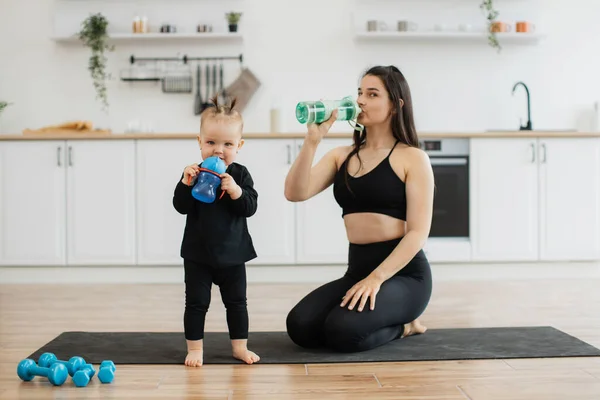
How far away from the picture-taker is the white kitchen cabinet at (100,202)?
4.45 m

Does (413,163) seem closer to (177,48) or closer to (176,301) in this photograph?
(176,301)

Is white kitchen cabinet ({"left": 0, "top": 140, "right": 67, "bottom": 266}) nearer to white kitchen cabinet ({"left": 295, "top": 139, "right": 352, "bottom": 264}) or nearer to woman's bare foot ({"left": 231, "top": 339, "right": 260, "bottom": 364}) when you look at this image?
white kitchen cabinet ({"left": 295, "top": 139, "right": 352, "bottom": 264})

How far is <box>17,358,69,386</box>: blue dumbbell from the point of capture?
206cm

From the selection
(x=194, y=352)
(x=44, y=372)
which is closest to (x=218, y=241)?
(x=194, y=352)

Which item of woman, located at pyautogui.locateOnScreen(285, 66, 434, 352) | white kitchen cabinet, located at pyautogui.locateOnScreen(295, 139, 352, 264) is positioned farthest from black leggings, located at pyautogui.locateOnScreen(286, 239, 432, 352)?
white kitchen cabinet, located at pyautogui.locateOnScreen(295, 139, 352, 264)

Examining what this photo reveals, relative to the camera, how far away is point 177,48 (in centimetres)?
505

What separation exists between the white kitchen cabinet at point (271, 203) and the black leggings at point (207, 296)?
6.88 feet

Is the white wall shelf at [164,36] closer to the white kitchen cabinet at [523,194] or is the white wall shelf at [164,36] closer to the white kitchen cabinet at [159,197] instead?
the white kitchen cabinet at [159,197]

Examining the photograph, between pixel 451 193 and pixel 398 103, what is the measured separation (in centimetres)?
203

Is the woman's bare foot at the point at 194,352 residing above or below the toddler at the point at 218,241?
below

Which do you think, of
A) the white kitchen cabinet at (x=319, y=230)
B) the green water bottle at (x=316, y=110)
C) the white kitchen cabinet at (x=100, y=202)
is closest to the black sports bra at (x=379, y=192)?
the green water bottle at (x=316, y=110)

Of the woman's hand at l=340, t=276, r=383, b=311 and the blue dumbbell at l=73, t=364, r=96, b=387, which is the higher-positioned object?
the woman's hand at l=340, t=276, r=383, b=311

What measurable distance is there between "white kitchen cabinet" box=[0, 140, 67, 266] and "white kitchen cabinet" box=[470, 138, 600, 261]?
2.43 metres

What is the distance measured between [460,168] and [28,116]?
280cm
